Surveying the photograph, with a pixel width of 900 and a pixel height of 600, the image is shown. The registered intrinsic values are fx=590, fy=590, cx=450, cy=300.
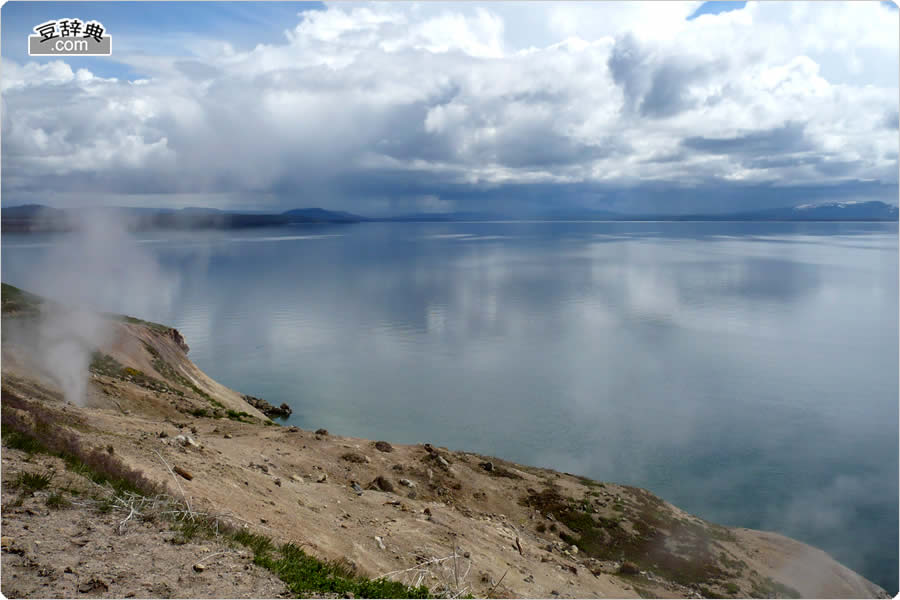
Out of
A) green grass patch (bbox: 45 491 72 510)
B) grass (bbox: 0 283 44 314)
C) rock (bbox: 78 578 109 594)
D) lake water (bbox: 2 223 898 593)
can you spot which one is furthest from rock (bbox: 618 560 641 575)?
grass (bbox: 0 283 44 314)

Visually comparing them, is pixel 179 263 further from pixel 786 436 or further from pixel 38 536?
pixel 38 536

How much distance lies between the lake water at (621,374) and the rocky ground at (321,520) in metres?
6.59

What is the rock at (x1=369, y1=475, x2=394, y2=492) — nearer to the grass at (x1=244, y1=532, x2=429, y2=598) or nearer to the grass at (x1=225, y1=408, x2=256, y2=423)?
the grass at (x1=244, y1=532, x2=429, y2=598)

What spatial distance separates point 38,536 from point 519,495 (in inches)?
625

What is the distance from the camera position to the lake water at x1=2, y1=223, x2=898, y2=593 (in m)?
29.3

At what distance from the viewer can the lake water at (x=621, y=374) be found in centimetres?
2927

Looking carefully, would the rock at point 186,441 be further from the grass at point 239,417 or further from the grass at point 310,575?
the grass at point 239,417

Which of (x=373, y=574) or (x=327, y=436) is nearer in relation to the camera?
(x=373, y=574)

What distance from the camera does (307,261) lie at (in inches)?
5187

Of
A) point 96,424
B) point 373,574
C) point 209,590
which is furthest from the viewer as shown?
point 96,424

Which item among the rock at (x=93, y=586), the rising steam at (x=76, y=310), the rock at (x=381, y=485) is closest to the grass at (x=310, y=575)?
the rock at (x=93, y=586)

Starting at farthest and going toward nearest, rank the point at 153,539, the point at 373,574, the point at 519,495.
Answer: the point at 519,495, the point at 373,574, the point at 153,539

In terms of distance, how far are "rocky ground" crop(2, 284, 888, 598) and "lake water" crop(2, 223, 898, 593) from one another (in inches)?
260

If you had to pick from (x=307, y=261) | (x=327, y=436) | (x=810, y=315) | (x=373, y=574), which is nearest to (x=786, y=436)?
(x=327, y=436)
